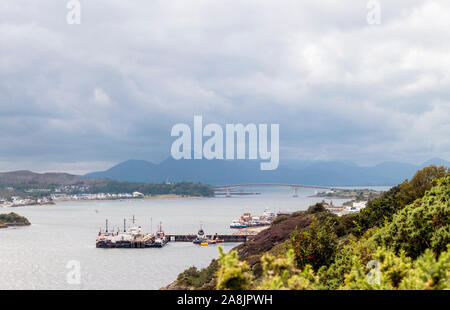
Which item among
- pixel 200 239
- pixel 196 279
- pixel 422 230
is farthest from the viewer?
pixel 200 239

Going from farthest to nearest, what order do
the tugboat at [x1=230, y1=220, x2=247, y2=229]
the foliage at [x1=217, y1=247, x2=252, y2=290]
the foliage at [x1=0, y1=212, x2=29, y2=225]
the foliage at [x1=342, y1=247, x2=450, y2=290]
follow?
1. the foliage at [x1=0, y1=212, x2=29, y2=225]
2. the tugboat at [x1=230, y1=220, x2=247, y2=229]
3. the foliage at [x1=342, y1=247, x2=450, y2=290]
4. the foliage at [x1=217, y1=247, x2=252, y2=290]

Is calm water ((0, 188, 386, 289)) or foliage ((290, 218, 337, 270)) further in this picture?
calm water ((0, 188, 386, 289))

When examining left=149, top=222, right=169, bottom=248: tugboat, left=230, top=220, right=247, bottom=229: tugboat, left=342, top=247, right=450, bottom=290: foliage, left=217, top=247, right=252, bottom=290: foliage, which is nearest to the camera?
left=217, top=247, right=252, bottom=290: foliage

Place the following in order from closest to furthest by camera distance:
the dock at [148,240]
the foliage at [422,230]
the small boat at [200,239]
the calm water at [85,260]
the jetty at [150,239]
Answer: the foliage at [422,230] → the calm water at [85,260] → the dock at [148,240] → the jetty at [150,239] → the small boat at [200,239]

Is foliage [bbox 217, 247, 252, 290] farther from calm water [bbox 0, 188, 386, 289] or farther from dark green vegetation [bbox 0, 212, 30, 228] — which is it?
dark green vegetation [bbox 0, 212, 30, 228]

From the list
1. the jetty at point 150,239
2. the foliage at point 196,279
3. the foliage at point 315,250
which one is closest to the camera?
the foliage at point 315,250

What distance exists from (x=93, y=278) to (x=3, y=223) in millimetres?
53030

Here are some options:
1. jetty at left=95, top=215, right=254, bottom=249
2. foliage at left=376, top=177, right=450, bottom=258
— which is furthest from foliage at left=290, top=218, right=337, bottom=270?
jetty at left=95, top=215, right=254, bottom=249

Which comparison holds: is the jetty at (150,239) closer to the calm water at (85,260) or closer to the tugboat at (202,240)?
the tugboat at (202,240)

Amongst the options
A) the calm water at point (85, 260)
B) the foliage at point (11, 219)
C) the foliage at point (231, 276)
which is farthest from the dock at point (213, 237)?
the foliage at point (231, 276)

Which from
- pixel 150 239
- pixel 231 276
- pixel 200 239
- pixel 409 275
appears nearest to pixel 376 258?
pixel 409 275

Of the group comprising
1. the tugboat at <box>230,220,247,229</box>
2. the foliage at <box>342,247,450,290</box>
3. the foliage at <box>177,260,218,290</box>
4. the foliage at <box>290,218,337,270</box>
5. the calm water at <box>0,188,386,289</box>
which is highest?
the foliage at <box>342,247,450,290</box>

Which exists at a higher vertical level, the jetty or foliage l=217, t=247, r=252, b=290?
foliage l=217, t=247, r=252, b=290

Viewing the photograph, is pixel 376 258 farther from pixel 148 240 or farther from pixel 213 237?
pixel 213 237
